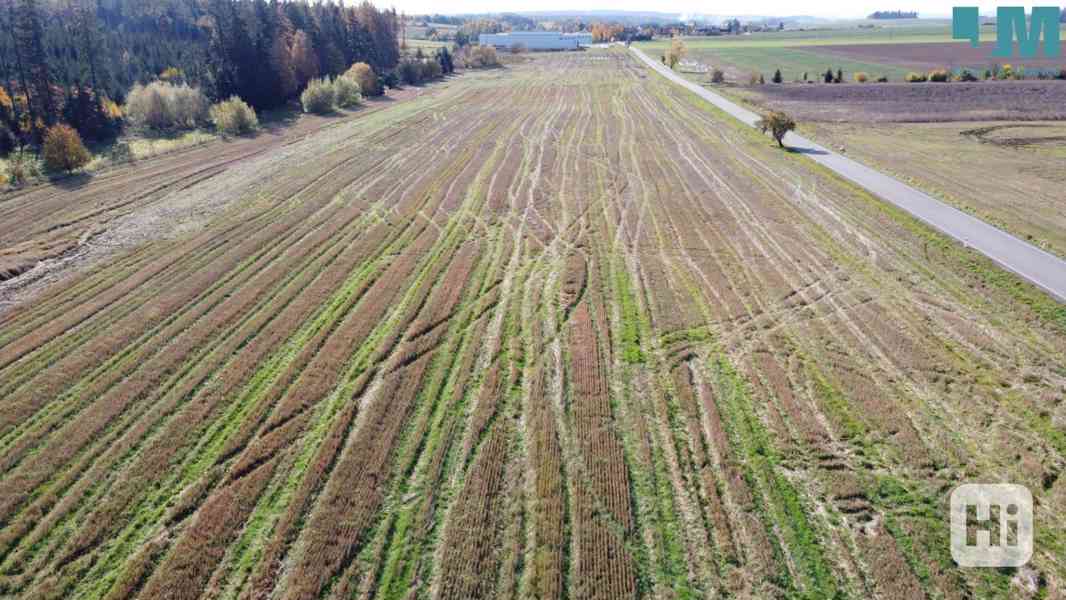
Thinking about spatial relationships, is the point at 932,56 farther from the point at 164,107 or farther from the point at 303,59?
the point at 164,107

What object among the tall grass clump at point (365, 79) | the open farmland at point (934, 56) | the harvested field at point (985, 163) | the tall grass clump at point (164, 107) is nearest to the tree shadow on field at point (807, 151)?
the harvested field at point (985, 163)

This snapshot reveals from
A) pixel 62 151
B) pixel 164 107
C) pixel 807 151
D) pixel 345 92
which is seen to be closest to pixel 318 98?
pixel 345 92

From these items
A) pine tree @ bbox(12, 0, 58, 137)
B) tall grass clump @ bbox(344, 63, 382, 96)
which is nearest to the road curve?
tall grass clump @ bbox(344, 63, 382, 96)

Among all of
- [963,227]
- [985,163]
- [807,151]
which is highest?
[807,151]

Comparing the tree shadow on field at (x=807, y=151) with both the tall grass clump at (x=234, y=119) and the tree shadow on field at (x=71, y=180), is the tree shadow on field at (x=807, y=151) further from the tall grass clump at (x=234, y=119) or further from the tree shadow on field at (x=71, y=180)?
the tree shadow on field at (x=71, y=180)

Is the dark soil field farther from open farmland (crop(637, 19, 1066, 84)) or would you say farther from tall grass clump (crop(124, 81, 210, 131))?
tall grass clump (crop(124, 81, 210, 131))

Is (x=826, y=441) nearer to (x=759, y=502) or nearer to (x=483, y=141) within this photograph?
(x=759, y=502)
